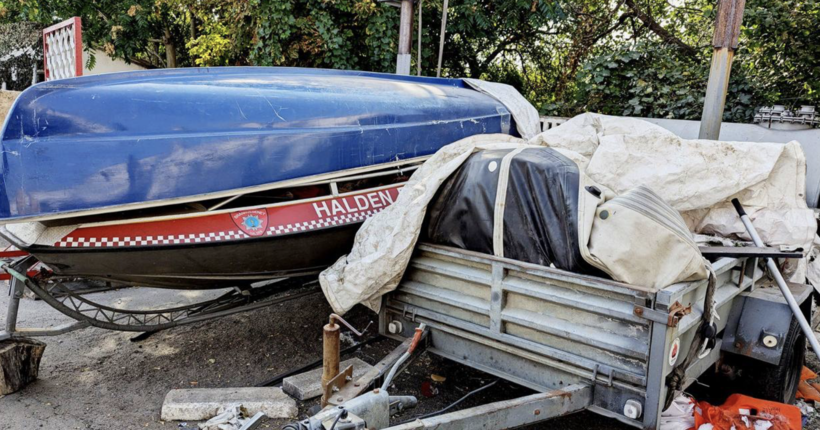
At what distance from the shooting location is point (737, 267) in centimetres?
297

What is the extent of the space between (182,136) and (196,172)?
21 centimetres

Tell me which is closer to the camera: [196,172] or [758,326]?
[758,326]

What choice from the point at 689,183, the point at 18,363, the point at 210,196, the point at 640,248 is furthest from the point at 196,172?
the point at 689,183

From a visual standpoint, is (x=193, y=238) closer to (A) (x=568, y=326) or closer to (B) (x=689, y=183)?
(A) (x=568, y=326)

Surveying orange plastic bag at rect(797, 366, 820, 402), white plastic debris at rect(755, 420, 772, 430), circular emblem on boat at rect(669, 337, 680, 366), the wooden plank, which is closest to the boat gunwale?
the wooden plank

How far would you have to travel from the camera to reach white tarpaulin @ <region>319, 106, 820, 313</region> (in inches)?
123

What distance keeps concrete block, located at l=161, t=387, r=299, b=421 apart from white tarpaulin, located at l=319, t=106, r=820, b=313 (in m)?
0.62

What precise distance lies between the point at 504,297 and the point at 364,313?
227 cm

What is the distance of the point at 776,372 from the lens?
121 inches

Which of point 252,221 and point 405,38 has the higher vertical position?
point 405,38

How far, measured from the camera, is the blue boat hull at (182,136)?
2.91 meters

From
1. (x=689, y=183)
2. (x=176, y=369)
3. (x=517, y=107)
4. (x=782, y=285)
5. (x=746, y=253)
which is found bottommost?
(x=176, y=369)

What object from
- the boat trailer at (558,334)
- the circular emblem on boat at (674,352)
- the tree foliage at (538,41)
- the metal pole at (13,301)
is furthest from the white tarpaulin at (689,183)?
the tree foliage at (538,41)

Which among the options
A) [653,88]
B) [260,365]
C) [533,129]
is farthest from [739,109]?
[260,365]
